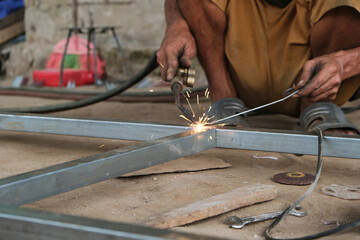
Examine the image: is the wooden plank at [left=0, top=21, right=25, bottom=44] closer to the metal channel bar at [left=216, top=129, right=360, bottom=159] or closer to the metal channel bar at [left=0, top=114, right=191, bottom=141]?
the metal channel bar at [left=0, top=114, right=191, bottom=141]

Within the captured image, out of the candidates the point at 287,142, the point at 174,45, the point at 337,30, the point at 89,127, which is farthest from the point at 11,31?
the point at 287,142

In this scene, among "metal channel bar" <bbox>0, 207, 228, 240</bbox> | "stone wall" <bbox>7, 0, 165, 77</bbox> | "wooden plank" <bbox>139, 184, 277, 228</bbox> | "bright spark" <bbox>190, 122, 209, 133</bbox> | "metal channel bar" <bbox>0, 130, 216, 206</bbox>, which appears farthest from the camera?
"stone wall" <bbox>7, 0, 165, 77</bbox>

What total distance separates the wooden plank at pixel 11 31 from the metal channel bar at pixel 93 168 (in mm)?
4738

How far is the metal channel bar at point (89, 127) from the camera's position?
165 centimetres

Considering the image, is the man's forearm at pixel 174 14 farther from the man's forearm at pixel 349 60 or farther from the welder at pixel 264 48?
the man's forearm at pixel 349 60

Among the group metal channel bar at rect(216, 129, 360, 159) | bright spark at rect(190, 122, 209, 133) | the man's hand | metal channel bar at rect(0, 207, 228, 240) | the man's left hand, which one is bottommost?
metal channel bar at rect(0, 207, 228, 240)

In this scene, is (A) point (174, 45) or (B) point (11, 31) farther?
(B) point (11, 31)

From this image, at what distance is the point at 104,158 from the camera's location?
4.00 ft

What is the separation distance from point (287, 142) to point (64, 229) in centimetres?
86

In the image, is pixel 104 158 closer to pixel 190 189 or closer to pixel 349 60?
pixel 190 189

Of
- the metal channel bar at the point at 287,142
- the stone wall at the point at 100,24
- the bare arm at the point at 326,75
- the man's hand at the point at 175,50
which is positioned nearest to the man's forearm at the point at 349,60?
the bare arm at the point at 326,75

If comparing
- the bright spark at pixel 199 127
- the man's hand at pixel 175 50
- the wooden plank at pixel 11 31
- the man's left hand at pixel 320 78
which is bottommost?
the bright spark at pixel 199 127

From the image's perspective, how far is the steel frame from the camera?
2.62ft

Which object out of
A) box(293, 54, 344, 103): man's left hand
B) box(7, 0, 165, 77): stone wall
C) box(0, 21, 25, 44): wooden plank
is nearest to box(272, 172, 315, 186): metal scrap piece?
box(293, 54, 344, 103): man's left hand
